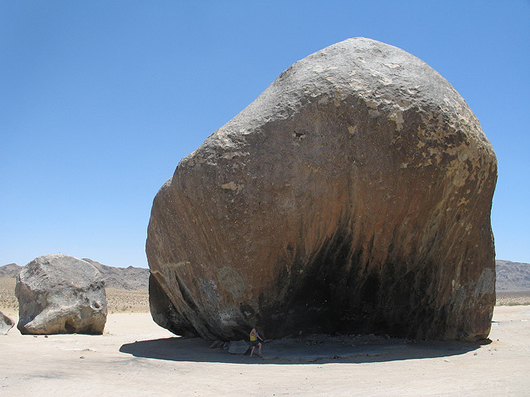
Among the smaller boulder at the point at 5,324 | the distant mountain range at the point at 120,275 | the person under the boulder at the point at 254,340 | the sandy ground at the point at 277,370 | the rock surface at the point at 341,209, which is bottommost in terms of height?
the distant mountain range at the point at 120,275

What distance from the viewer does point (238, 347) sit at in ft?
21.6

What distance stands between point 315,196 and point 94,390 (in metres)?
3.34

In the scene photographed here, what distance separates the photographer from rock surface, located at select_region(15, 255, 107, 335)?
33.1ft

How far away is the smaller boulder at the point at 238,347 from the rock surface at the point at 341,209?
18 cm

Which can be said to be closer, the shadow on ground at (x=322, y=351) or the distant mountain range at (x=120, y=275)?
the shadow on ground at (x=322, y=351)

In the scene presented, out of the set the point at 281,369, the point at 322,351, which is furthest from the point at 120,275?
the point at 281,369

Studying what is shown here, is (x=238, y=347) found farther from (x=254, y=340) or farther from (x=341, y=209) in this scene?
(x=341, y=209)

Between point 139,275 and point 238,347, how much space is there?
68208mm

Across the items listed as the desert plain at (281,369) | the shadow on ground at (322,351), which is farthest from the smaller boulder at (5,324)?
the shadow on ground at (322,351)

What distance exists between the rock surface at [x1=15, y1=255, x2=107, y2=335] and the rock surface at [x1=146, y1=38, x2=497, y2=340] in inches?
164

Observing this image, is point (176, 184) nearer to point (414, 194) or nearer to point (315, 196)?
point (315, 196)

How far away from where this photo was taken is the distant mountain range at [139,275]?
61.6 meters

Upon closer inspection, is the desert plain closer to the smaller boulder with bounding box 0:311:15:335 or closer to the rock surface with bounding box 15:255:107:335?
the rock surface with bounding box 15:255:107:335

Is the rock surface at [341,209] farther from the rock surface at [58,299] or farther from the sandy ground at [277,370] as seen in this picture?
the rock surface at [58,299]
